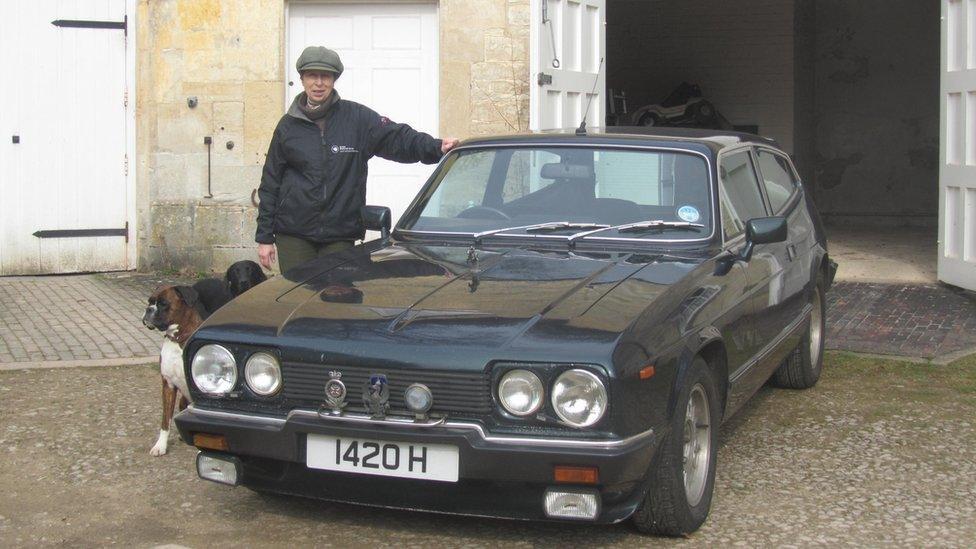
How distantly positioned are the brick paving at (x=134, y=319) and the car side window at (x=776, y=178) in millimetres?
1520

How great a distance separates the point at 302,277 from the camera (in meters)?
5.27

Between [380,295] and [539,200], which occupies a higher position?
[539,200]

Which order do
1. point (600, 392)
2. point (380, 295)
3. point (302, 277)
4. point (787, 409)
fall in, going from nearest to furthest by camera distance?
point (600, 392)
point (380, 295)
point (302, 277)
point (787, 409)

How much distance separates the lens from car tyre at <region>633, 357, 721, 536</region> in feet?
14.6

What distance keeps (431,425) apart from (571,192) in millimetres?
1858

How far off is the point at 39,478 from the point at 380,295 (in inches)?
73.0

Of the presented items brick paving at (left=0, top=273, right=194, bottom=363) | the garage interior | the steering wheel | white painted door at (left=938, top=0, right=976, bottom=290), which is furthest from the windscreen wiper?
the garage interior

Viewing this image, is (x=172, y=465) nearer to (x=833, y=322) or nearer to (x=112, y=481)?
(x=112, y=481)

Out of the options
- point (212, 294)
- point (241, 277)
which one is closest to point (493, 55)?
point (241, 277)

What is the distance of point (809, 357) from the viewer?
280 inches

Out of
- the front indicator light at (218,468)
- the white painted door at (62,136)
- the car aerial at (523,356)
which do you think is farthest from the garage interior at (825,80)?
the front indicator light at (218,468)

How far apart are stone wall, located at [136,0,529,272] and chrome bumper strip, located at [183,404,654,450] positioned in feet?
21.7

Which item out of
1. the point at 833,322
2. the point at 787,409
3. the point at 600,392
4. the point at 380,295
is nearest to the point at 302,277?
the point at 380,295

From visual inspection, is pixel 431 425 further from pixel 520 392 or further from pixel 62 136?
pixel 62 136
